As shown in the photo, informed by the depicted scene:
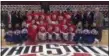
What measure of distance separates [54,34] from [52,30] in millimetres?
57

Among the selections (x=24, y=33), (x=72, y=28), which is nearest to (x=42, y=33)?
(x=24, y=33)

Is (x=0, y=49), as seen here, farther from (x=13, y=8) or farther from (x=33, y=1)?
(x=33, y=1)

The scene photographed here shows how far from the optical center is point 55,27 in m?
3.50

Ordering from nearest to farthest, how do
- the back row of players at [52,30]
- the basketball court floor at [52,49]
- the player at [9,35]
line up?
the basketball court floor at [52,49] < the player at [9,35] < the back row of players at [52,30]

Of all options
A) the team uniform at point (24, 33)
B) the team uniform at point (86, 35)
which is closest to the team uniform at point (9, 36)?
the team uniform at point (24, 33)

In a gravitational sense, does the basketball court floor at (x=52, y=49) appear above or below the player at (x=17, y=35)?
below

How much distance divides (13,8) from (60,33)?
699 millimetres

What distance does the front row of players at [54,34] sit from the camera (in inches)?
135

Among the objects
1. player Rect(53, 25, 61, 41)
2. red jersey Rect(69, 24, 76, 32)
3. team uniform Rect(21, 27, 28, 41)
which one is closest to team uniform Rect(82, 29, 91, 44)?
red jersey Rect(69, 24, 76, 32)

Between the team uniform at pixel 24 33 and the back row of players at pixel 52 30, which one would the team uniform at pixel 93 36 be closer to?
the back row of players at pixel 52 30

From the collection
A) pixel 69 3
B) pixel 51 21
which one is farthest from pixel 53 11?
pixel 69 3

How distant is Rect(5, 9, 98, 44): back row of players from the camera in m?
3.42

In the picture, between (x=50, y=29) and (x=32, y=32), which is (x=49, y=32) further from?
(x=32, y=32)

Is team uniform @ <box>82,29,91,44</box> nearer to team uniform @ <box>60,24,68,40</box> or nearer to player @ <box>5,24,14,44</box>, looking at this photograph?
team uniform @ <box>60,24,68,40</box>
